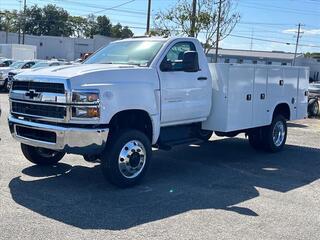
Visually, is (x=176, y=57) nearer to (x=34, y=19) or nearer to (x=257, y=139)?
(x=257, y=139)

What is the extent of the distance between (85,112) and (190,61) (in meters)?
2.12

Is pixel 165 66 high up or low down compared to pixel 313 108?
up

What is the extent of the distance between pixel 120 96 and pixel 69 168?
6.82ft

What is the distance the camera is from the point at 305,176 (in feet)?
28.3

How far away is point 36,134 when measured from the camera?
708 centimetres

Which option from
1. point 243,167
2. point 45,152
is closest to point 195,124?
point 243,167

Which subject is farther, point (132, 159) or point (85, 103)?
point (132, 159)

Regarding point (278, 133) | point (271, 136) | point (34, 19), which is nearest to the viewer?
point (271, 136)

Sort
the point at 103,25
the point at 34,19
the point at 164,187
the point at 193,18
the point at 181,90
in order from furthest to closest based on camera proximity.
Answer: the point at 103,25, the point at 34,19, the point at 193,18, the point at 181,90, the point at 164,187

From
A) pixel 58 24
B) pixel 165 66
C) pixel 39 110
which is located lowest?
pixel 39 110

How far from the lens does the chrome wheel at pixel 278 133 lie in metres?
10.7

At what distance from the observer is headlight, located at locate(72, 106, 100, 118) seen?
6.60m

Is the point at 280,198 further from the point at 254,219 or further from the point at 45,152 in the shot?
the point at 45,152

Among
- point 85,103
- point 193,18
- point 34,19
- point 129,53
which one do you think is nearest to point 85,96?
point 85,103
